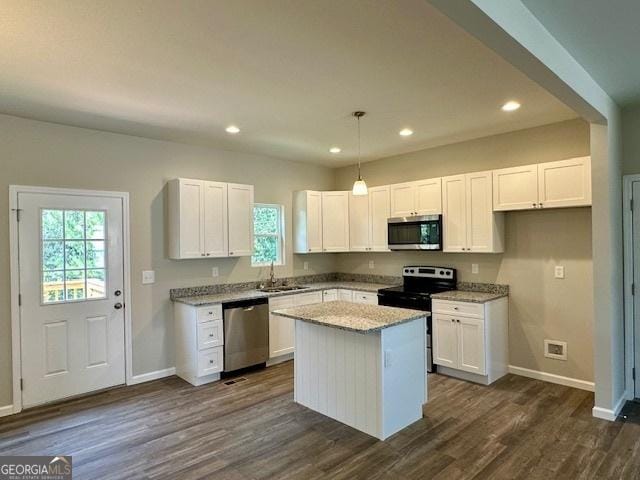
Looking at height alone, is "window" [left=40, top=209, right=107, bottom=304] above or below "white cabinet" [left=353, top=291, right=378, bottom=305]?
above

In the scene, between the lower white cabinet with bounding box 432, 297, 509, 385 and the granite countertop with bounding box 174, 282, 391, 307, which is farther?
the granite countertop with bounding box 174, 282, 391, 307

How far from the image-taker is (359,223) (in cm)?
571

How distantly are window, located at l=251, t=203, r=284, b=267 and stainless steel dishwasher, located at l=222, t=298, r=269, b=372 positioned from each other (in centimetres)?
89

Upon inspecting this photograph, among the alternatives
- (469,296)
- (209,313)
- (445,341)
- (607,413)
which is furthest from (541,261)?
(209,313)

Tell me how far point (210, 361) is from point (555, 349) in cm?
367

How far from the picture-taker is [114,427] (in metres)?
3.30

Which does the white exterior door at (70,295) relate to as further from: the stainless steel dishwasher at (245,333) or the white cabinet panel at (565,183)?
the white cabinet panel at (565,183)

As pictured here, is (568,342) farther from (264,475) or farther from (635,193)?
(264,475)

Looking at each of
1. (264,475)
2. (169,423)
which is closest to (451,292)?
(264,475)

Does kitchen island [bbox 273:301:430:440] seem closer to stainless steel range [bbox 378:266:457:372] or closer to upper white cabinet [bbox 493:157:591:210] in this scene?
stainless steel range [bbox 378:266:457:372]

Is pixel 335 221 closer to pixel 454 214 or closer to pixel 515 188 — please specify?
pixel 454 214

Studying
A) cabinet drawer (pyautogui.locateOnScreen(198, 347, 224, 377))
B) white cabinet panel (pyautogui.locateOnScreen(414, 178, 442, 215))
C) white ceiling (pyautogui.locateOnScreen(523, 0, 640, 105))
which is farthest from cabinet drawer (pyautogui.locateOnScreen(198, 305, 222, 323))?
white ceiling (pyautogui.locateOnScreen(523, 0, 640, 105))

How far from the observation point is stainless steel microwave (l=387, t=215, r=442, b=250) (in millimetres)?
4727

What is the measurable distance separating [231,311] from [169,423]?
1.37 meters
